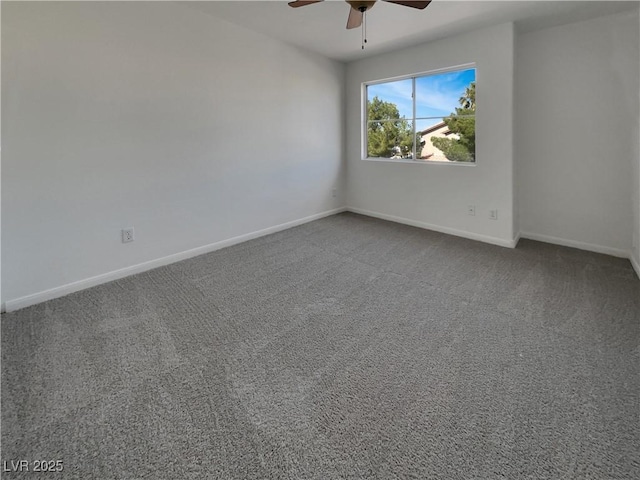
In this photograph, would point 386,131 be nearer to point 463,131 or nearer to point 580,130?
point 463,131

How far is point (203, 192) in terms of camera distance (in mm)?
3596

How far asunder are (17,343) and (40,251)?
802mm

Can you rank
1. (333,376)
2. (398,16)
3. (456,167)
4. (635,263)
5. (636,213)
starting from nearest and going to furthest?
(333,376) < (635,263) < (636,213) < (398,16) < (456,167)

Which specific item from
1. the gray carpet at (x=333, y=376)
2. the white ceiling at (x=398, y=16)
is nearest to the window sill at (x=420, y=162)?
the white ceiling at (x=398, y=16)

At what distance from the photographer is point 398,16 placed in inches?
130

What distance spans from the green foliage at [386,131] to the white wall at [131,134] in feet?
4.18

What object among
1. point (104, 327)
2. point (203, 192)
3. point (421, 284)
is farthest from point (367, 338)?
point (203, 192)

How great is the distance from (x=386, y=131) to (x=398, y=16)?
181 centimetres

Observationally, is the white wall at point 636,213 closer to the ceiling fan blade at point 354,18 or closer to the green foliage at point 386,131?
the green foliage at point 386,131

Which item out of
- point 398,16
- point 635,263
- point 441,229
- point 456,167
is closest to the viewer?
point 635,263

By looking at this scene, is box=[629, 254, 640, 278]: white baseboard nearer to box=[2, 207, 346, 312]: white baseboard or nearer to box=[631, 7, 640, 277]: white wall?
box=[631, 7, 640, 277]: white wall

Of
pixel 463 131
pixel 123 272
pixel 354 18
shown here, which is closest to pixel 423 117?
pixel 463 131

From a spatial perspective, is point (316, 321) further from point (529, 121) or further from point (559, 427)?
point (529, 121)

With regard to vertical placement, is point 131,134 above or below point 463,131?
below
